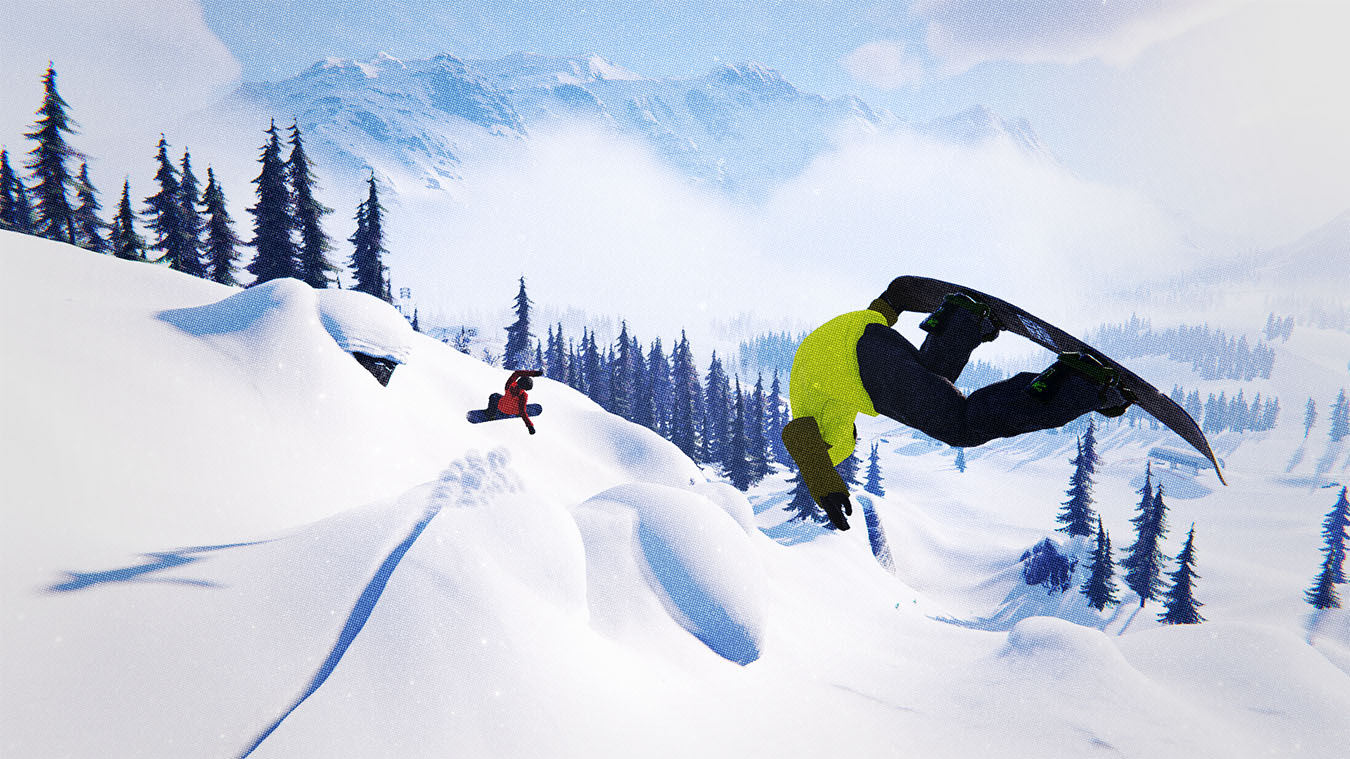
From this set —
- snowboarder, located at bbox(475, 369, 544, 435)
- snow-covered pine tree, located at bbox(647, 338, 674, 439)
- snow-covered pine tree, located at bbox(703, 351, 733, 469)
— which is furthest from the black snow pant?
snow-covered pine tree, located at bbox(647, 338, 674, 439)

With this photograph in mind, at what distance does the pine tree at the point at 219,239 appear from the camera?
85.4 ft

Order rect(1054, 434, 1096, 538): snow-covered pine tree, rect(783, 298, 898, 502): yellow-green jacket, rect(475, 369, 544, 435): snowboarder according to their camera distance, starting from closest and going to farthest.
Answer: rect(783, 298, 898, 502): yellow-green jacket → rect(475, 369, 544, 435): snowboarder → rect(1054, 434, 1096, 538): snow-covered pine tree

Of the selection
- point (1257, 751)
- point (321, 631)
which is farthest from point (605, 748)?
point (1257, 751)

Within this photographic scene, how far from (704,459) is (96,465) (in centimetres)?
4456

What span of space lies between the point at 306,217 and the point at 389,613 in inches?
1112

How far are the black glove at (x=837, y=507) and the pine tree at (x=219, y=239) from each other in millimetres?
33323

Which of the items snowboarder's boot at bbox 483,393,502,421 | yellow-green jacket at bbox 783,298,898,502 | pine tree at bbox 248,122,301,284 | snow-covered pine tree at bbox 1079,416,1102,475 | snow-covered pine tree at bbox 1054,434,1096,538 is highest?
pine tree at bbox 248,122,301,284

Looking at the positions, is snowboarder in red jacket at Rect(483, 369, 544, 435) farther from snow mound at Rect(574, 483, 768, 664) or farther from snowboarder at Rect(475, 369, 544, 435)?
snow mound at Rect(574, 483, 768, 664)

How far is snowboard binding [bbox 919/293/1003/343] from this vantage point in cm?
232

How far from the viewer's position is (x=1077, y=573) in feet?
113

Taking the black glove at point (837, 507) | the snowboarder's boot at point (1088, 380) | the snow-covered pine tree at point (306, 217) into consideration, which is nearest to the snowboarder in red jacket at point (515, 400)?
the black glove at point (837, 507)

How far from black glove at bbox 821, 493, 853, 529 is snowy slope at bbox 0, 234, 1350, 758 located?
9.31 feet

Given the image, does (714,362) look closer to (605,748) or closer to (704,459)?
(704,459)

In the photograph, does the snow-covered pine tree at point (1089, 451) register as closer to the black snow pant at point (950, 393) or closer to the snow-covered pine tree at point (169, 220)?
the black snow pant at point (950, 393)
